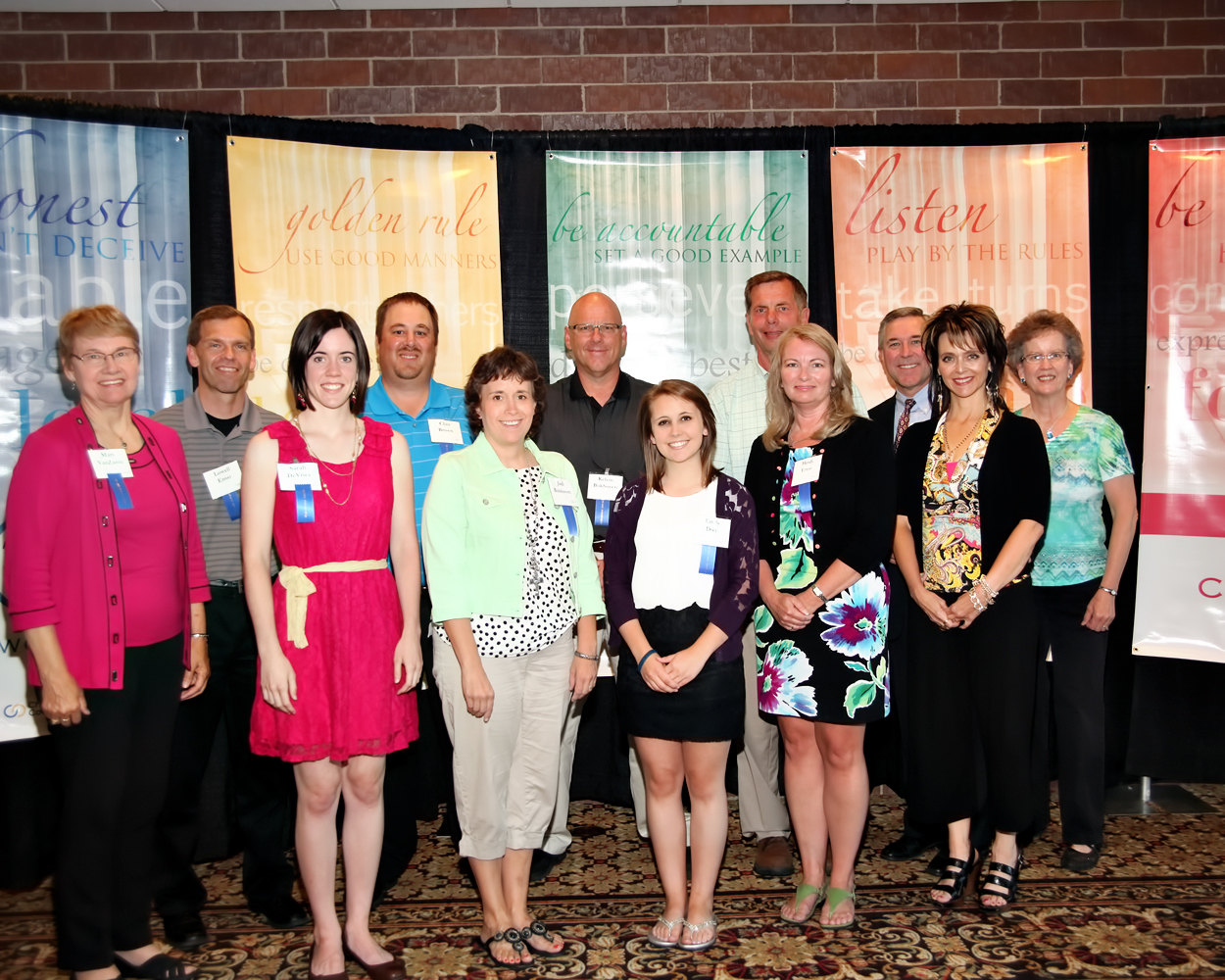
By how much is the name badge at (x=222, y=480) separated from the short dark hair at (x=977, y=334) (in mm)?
2149

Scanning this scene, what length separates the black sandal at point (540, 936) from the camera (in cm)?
256

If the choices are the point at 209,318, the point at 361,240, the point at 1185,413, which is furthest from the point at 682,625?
the point at 1185,413

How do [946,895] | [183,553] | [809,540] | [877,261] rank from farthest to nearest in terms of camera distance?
[877,261], [946,895], [809,540], [183,553]

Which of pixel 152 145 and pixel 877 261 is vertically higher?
pixel 152 145

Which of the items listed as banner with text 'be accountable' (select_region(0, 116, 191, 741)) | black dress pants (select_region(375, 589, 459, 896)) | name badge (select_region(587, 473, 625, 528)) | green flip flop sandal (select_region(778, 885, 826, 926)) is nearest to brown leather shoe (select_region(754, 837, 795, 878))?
green flip flop sandal (select_region(778, 885, 826, 926))

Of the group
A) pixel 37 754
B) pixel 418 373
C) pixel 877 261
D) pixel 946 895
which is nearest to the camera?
pixel 946 895

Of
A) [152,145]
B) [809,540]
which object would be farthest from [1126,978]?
[152,145]

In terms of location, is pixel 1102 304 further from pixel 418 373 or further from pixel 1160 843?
pixel 418 373

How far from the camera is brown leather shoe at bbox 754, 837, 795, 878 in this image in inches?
121

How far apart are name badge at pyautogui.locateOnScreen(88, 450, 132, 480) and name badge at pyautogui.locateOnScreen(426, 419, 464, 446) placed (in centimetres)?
101

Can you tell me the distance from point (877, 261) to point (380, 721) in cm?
282

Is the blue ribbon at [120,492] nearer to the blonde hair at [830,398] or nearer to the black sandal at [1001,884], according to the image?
the blonde hair at [830,398]

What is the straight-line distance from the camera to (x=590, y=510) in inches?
131

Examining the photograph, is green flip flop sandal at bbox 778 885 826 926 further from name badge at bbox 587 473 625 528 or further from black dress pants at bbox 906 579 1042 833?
name badge at bbox 587 473 625 528
